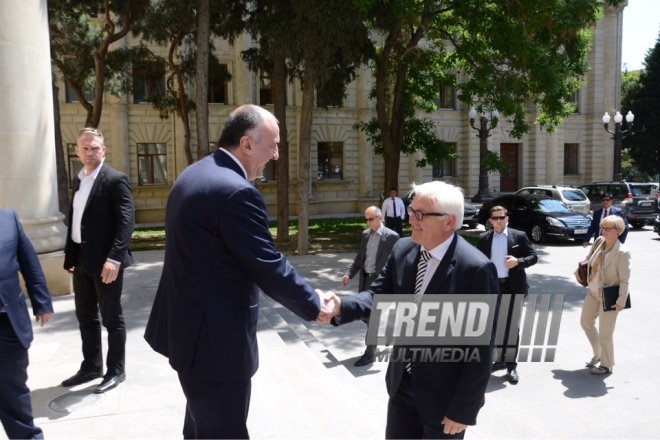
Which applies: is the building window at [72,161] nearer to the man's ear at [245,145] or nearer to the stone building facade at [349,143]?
the stone building facade at [349,143]

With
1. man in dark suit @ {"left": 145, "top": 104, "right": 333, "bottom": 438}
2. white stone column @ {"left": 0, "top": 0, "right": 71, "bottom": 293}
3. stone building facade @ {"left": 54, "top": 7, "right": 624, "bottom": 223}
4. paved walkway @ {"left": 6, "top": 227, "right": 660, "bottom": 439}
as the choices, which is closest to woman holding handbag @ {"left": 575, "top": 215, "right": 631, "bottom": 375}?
paved walkway @ {"left": 6, "top": 227, "right": 660, "bottom": 439}

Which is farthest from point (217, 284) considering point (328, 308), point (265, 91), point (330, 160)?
point (330, 160)

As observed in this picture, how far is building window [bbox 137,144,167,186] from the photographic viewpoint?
28797 mm

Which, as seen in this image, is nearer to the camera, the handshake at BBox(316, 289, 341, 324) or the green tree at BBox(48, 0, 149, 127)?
the handshake at BBox(316, 289, 341, 324)

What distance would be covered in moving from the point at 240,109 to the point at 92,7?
18.8m

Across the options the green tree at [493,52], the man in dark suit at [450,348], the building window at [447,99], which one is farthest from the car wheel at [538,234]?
the building window at [447,99]

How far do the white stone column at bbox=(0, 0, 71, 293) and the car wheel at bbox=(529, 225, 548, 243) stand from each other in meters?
14.9

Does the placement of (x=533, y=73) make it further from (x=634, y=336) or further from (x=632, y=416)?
(x=632, y=416)

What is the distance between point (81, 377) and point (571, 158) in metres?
40.0

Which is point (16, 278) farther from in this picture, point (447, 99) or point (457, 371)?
point (447, 99)

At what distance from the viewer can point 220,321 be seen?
2.69m

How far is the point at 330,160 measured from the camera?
106 feet

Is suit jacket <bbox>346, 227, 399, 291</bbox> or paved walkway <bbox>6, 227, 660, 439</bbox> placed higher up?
suit jacket <bbox>346, 227, 399, 291</bbox>

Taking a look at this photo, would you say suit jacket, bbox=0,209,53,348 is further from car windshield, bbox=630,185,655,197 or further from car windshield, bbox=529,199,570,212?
car windshield, bbox=630,185,655,197
